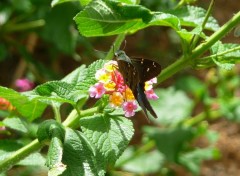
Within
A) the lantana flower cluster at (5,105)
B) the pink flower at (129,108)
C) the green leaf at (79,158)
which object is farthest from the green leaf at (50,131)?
the lantana flower cluster at (5,105)

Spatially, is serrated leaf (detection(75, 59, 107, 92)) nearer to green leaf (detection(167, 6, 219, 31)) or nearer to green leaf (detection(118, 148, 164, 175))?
green leaf (detection(167, 6, 219, 31))

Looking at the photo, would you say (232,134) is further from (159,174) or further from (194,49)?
(194,49)

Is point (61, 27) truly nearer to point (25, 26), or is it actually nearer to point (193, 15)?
point (25, 26)

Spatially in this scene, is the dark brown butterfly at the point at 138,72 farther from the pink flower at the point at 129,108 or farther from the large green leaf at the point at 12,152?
the large green leaf at the point at 12,152

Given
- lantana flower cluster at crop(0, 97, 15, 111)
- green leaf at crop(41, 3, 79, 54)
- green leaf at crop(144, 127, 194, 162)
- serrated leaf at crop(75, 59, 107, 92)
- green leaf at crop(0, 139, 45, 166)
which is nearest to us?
serrated leaf at crop(75, 59, 107, 92)

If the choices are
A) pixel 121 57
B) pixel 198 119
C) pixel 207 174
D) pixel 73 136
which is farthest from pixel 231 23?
pixel 207 174

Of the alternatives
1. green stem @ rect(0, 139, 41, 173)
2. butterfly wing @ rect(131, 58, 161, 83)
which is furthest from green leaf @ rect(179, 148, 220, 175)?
butterfly wing @ rect(131, 58, 161, 83)
